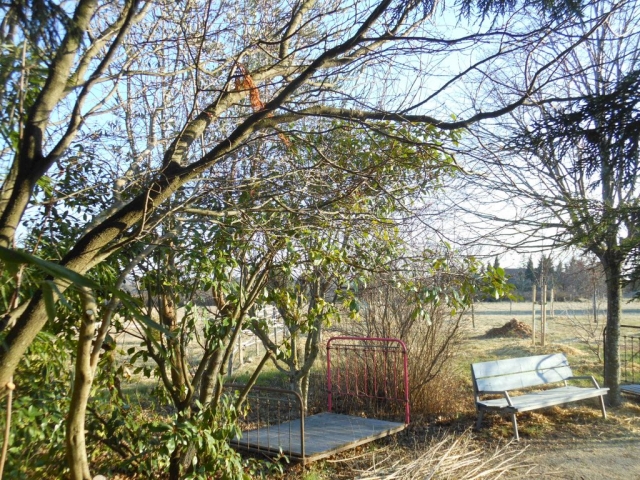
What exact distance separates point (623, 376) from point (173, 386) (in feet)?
33.5

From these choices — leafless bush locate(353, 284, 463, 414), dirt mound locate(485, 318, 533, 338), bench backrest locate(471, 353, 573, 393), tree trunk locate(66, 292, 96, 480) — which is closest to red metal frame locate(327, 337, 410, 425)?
leafless bush locate(353, 284, 463, 414)

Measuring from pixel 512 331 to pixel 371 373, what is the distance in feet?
40.5

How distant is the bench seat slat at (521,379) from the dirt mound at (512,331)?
1033cm

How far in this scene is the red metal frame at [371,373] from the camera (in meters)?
8.69

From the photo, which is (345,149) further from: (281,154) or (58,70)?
(58,70)

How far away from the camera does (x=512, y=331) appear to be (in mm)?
19906

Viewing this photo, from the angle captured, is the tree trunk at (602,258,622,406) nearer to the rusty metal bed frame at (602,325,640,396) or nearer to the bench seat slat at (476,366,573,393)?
the rusty metal bed frame at (602,325,640,396)

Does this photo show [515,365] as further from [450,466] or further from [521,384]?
[450,466]

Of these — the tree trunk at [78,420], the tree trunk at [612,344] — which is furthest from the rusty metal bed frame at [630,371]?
the tree trunk at [78,420]

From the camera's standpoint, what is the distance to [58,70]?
310 centimetres

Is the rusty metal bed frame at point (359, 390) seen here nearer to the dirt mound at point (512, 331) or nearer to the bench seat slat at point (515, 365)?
the bench seat slat at point (515, 365)

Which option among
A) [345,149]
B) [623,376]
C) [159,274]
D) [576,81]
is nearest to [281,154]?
[345,149]

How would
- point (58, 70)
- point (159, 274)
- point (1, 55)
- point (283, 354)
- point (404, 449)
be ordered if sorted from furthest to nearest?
point (404, 449) < point (283, 354) < point (159, 274) < point (1, 55) < point (58, 70)

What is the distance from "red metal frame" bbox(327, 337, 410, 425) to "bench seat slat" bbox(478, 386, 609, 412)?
127 centimetres
